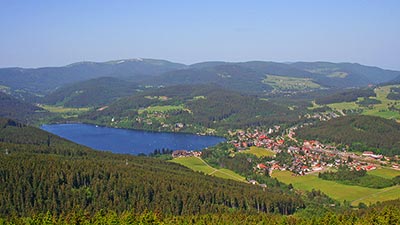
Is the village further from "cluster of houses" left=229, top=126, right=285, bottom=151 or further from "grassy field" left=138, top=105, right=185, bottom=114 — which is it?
"grassy field" left=138, top=105, right=185, bottom=114

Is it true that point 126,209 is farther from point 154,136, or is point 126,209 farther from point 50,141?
point 154,136

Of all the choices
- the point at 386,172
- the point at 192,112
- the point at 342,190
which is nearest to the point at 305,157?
the point at 386,172

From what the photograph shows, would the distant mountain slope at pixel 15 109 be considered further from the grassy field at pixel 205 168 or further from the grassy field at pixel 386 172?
the grassy field at pixel 386 172

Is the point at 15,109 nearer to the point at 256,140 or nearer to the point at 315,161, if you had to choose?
the point at 256,140

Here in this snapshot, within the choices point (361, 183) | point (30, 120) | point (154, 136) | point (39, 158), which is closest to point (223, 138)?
point (154, 136)

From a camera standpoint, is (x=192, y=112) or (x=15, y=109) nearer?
(x=192, y=112)

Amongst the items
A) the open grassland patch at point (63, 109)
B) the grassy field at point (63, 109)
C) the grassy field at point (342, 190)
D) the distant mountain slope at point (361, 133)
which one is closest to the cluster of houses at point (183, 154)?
the grassy field at point (342, 190)

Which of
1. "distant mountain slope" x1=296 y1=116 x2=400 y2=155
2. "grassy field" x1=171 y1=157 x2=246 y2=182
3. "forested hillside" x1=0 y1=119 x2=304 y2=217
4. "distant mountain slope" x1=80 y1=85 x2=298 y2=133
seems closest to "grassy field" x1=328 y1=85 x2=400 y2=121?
"distant mountain slope" x1=296 y1=116 x2=400 y2=155
